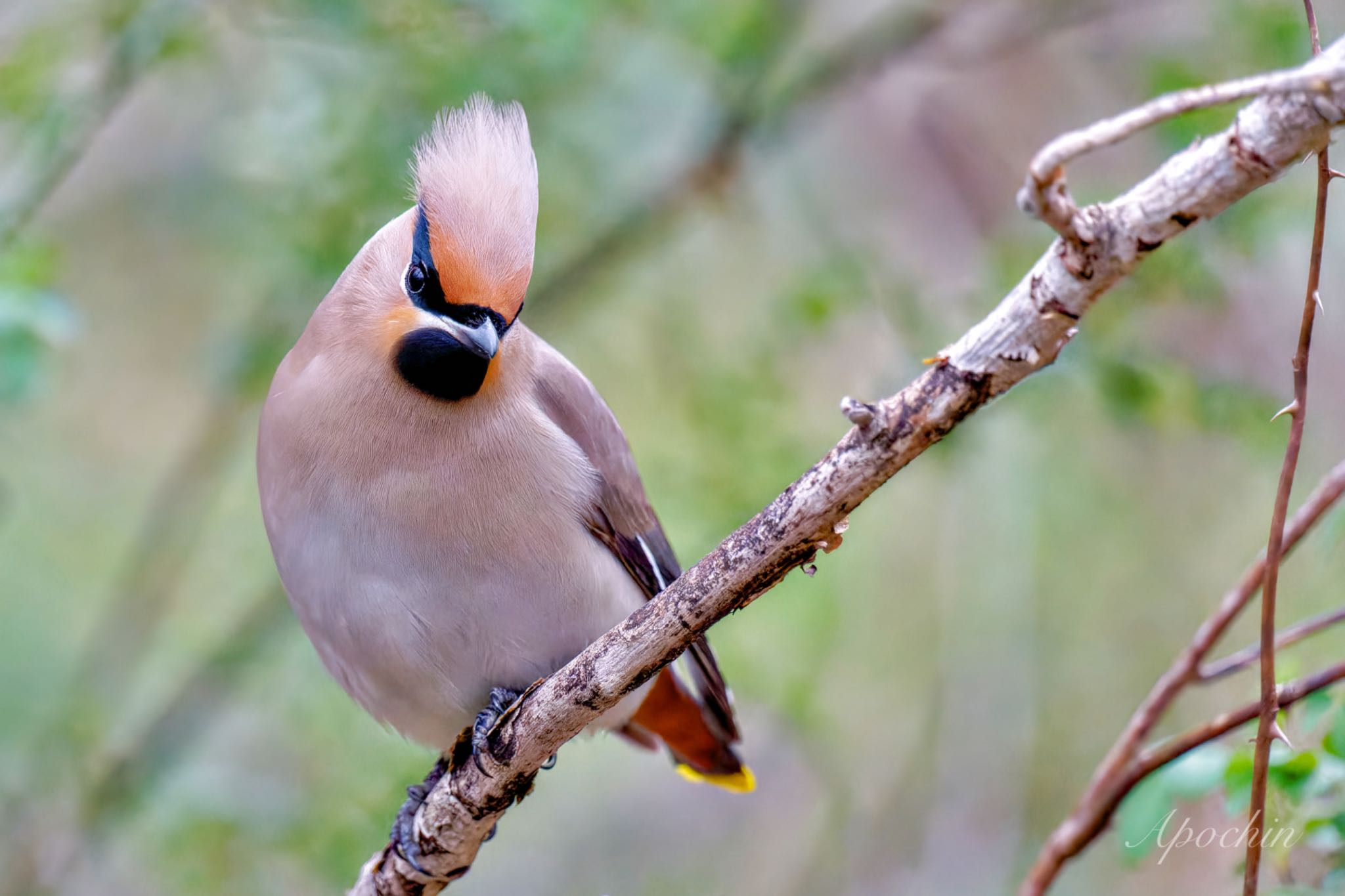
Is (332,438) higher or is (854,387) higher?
(854,387)

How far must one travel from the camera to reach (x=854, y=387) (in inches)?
241

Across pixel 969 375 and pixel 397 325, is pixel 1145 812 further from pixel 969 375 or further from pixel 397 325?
pixel 397 325

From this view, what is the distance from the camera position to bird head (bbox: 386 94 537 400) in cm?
279

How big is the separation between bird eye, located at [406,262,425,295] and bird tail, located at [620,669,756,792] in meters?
1.16

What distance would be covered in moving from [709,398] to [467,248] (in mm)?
2071

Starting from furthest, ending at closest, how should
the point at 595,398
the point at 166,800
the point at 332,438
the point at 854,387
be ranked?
1. the point at 854,387
2. the point at 166,800
3. the point at 595,398
4. the point at 332,438

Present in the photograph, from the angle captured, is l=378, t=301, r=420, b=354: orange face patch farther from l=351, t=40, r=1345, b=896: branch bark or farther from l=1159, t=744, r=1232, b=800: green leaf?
l=1159, t=744, r=1232, b=800: green leaf

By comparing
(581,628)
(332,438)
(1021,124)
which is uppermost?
(1021,124)

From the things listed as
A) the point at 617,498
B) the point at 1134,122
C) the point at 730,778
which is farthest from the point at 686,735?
the point at 1134,122

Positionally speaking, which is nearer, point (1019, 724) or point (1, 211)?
point (1, 211)

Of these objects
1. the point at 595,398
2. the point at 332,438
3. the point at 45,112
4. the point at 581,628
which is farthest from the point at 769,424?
the point at 45,112

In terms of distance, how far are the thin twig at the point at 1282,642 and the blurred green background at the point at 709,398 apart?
17.6 inches

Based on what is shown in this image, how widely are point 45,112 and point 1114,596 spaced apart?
15.1 ft

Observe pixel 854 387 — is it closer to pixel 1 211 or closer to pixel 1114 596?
pixel 1114 596
